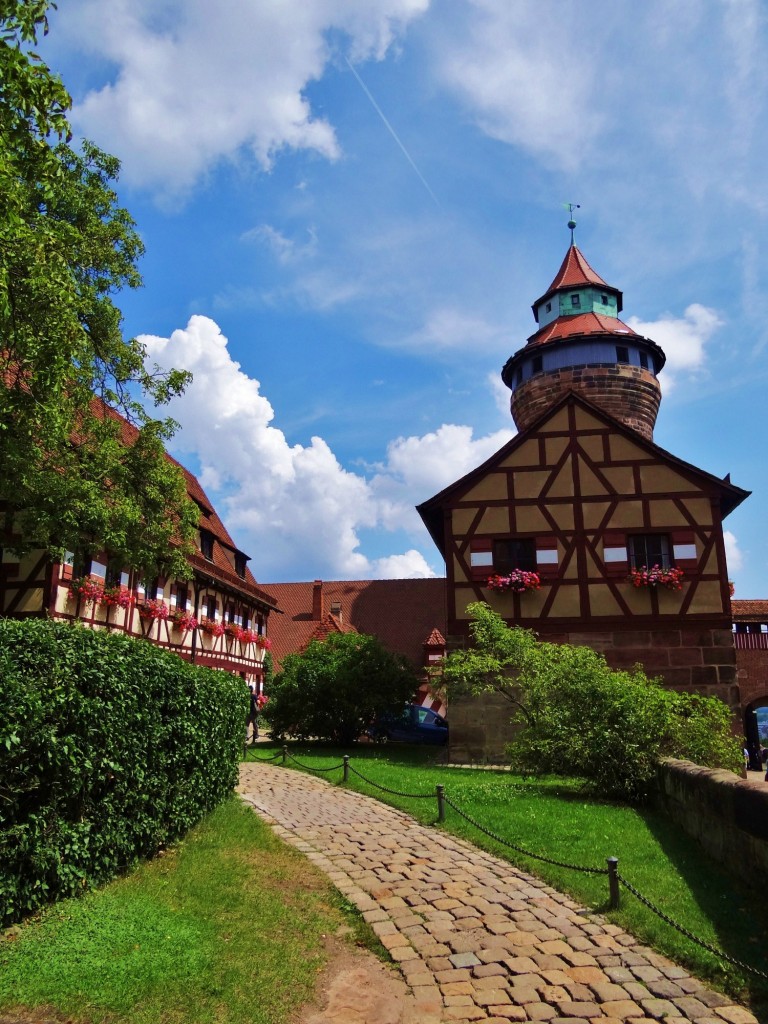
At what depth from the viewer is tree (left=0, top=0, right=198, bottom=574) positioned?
6488 millimetres

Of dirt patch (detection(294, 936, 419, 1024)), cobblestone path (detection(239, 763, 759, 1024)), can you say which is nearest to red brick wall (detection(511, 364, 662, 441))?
cobblestone path (detection(239, 763, 759, 1024))

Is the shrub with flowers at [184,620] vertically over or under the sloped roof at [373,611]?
under

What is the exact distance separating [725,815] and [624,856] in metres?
1.08

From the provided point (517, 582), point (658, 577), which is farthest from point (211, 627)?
point (658, 577)

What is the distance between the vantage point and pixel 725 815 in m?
7.41

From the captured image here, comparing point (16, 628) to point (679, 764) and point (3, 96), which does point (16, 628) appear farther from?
point (679, 764)

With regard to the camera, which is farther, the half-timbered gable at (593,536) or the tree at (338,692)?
the tree at (338,692)

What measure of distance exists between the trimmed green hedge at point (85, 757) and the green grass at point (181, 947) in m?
0.28

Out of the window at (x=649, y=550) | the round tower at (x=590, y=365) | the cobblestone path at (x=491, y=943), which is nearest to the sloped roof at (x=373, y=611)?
the round tower at (x=590, y=365)

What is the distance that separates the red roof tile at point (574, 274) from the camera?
104ft

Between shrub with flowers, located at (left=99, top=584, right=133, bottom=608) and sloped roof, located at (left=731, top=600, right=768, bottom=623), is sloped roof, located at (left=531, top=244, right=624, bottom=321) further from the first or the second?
shrub with flowers, located at (left=99, top=584, right=133, bottom=608)

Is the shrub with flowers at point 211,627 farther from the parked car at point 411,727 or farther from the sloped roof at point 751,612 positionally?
the sloped roof at point 751,612

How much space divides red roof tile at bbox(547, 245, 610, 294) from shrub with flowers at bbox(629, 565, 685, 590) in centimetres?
1672

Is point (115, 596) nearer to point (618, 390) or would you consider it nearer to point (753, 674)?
point (618, 390)
